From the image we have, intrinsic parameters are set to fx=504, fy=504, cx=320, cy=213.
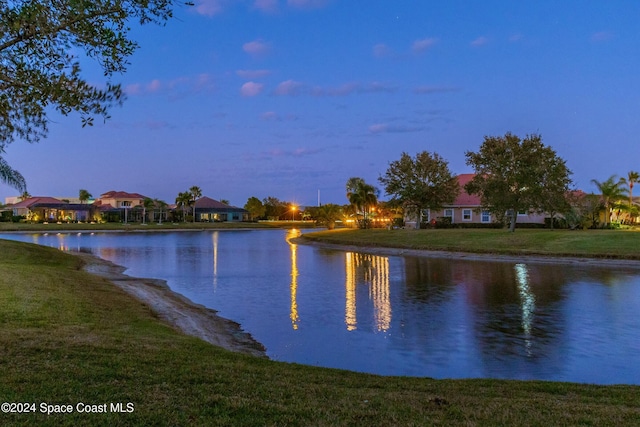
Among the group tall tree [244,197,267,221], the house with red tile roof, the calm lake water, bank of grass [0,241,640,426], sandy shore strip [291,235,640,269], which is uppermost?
tall tree [244,197,267,221]

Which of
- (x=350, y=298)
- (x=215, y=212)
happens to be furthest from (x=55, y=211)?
(x=350, y=298)

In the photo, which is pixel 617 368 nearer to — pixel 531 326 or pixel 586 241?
pixel 531 326

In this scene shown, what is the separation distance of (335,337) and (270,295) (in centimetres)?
843

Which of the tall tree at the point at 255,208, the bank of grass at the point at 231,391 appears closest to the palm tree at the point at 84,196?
the tall tree at the point at 255,208

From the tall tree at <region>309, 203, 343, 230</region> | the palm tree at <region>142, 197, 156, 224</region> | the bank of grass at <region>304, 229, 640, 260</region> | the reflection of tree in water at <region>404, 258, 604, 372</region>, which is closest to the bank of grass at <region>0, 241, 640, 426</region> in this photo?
the reflection of tree in water at <region>404, 258, 604, 372</region>

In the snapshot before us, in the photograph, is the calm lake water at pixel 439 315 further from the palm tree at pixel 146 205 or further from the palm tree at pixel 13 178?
the palm tree at pixel 146 205

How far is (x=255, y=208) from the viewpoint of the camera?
470ft

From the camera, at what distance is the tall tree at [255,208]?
14325cm

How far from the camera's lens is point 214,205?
13462 centimetres

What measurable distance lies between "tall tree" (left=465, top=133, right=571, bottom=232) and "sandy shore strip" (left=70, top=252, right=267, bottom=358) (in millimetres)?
33656

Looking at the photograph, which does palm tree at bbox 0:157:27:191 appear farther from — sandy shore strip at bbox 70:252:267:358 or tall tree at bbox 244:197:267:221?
tall tree at bbox 244:197:267:221

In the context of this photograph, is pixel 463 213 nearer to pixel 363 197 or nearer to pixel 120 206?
pixel 363 197

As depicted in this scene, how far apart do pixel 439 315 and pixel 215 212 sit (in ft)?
390

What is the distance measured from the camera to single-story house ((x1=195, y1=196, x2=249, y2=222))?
130 m
